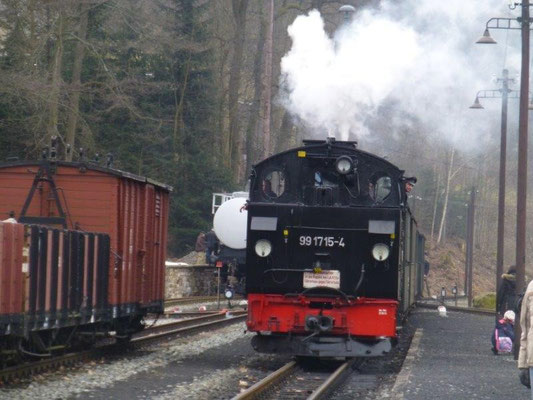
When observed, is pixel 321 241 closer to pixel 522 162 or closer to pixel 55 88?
pixel 522 162

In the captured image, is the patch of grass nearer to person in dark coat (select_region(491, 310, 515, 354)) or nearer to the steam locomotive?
person in dark coat (select_region(491, 310, 515, 354))

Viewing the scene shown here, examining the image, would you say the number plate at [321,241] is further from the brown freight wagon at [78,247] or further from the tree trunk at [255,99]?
the tree trunk at [255,99]

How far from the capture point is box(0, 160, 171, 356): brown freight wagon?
11734 mm

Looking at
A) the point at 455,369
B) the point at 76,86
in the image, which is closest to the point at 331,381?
the point at 455,369

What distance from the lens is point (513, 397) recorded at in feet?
38.7

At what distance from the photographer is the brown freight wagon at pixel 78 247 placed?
462 inches

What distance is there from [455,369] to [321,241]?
8.99 ft

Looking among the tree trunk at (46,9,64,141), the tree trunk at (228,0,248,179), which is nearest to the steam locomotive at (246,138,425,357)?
the tree trunk at (46,9,64,141)

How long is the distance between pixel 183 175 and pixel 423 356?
2927 cm

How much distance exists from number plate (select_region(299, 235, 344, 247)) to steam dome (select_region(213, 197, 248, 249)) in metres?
16.9

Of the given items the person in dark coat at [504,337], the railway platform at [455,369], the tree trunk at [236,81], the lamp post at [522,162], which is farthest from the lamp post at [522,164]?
the tree trunk at [236,81]

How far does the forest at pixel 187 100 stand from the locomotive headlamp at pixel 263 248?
841cm

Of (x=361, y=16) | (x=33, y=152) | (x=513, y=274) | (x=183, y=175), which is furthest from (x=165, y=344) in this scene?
(x=183, y=175)

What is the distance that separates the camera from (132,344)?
17.0 metres
